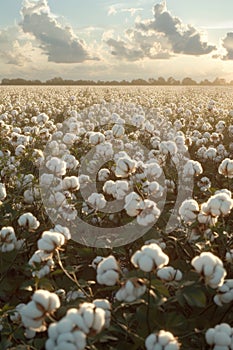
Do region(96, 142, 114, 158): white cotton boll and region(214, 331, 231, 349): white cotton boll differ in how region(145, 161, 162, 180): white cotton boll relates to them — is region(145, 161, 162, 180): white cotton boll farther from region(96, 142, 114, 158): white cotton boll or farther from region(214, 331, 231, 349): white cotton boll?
region(214, 331, 231, 349): white cotton boll

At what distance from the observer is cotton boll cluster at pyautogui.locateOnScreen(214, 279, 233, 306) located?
269cm

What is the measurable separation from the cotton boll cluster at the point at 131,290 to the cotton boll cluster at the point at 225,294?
0.58m

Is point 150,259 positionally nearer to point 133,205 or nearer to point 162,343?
point 162,343

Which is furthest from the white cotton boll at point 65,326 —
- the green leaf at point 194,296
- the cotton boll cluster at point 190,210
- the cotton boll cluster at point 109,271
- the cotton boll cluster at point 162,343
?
the cotton boll cluster at point 190,210

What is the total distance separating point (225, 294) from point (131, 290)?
0.65 metres

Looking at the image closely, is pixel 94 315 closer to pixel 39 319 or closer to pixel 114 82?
pixel 39 319

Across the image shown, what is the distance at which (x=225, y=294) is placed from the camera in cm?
271

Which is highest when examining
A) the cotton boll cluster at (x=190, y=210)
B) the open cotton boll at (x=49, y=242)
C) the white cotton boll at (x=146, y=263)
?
the white cotton boll at (x=146, y=263)

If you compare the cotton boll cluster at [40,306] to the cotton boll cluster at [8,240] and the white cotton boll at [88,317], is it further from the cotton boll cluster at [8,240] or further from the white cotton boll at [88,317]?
the cotton boll cluster at [8,240]

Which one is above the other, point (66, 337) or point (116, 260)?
point (66, 337)

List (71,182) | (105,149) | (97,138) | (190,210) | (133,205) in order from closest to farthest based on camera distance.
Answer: (133,205) < (190,210) < (71,182) < (105,149) < (97,138)

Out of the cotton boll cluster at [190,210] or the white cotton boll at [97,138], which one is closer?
the cotton boll cluster at [190,210]

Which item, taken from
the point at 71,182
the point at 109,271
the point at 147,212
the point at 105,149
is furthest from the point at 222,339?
the point at 105,149

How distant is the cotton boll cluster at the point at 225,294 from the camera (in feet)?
8.84
